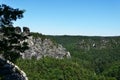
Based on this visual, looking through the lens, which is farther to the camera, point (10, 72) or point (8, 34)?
point (10, 72)

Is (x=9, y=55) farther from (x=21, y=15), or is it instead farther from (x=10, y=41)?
(x=21, y=15)

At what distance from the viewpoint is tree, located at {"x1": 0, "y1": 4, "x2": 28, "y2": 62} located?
45.9m

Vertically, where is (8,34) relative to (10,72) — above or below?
above

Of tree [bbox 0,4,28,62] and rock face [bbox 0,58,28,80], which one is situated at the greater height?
tree [bbox 0,4,28,62]

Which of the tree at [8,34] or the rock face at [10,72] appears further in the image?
the rock face at [10,72]

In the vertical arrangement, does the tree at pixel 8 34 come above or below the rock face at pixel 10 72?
above

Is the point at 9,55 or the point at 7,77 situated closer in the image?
the point at 9,55

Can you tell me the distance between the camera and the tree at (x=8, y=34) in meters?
45.9

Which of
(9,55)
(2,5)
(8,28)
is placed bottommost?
(9,55)

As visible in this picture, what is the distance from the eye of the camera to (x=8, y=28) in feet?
152

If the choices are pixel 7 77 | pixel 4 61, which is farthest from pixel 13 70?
pixel 4 61

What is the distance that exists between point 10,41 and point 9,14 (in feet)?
12.2

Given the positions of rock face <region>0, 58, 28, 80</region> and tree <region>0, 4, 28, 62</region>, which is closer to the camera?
tree <region>0, 4, 28, 62</region>

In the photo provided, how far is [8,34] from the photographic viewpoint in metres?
46.3
